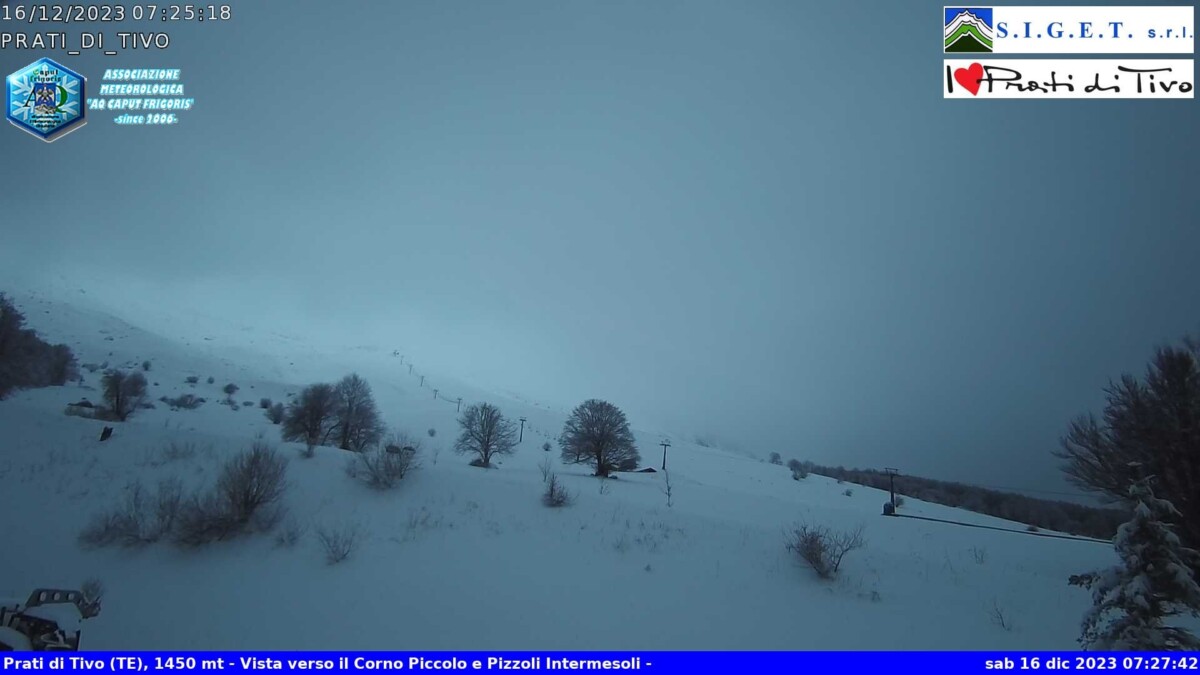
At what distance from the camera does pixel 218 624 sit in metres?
8.90

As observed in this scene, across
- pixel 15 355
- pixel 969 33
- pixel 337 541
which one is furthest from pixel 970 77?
pixel 15 355

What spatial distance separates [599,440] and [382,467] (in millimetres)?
15975

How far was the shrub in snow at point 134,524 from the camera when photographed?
37.2 ft

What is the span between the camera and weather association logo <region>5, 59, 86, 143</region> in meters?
15.2

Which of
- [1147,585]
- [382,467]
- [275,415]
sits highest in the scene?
[1147,585]

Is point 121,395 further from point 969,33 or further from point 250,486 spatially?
point 969,33

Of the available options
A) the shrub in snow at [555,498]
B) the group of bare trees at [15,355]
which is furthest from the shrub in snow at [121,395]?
the shrub in snow at [555,498]

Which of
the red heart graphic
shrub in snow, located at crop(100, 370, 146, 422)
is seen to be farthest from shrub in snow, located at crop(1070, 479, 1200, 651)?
shrub in snow, located at crop(100, 370, 146, 422)

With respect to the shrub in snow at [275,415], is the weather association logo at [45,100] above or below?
above

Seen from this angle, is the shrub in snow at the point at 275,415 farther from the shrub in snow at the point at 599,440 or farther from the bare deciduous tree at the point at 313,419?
the shrub in snow at the point at 599,440

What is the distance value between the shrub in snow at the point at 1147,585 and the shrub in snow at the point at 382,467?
18317mm
